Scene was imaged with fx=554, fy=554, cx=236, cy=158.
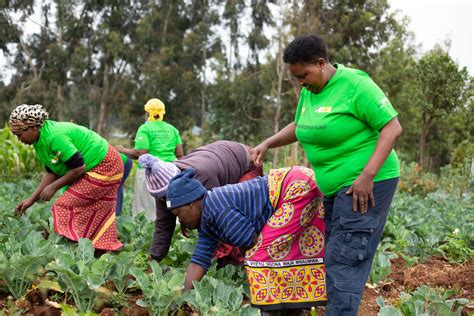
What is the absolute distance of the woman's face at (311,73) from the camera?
284 centimetres

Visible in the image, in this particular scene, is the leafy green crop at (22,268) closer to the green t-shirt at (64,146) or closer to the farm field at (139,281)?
the farm field at (139,281)

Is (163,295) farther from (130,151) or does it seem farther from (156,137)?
(156,137)

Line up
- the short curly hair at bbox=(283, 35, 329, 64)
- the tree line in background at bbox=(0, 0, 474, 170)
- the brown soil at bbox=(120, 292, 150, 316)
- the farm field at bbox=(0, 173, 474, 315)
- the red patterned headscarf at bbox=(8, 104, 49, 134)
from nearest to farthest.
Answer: the short curly hair at bbox=(283, 35, 329, 64) → the farm field at bbox=(0, 173, 474, 315) → the brown soil at bbox=(120, 292, 150, 316) → the red patterned headscarf at bbox=(8, 104, 49, 134) → the tree line in background at bbox=(0, 0, 474, 170)

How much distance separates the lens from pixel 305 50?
2.80m

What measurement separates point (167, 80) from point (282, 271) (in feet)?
79.6

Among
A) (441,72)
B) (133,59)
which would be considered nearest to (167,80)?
(133,59)

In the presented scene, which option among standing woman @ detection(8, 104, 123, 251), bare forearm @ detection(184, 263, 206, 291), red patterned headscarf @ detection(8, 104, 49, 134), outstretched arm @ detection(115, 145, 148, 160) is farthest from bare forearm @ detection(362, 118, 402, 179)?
outstretched arm @ detection(115, 145, 148, 160)

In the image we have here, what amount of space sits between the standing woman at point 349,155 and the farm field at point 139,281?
40 centimetres

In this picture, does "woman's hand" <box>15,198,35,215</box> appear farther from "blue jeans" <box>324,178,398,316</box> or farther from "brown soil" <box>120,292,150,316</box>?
"blue jeans" <box>324,178,398,316</box>

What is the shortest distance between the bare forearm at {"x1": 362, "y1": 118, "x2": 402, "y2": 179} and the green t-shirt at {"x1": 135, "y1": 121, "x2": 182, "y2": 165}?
3677 mm

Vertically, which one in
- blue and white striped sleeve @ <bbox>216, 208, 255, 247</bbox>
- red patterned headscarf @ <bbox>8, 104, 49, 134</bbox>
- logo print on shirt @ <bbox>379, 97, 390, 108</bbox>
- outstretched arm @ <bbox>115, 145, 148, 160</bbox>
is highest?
logo print on shirt @ <bbox>379, 97, 390, 108</bbox>

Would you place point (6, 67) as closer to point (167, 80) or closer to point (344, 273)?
point (167, 80)

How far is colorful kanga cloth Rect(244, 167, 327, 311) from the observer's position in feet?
10.2

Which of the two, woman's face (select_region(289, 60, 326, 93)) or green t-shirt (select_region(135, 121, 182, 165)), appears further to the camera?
green t-shirt (select_region(135, 121, 182, 165))
